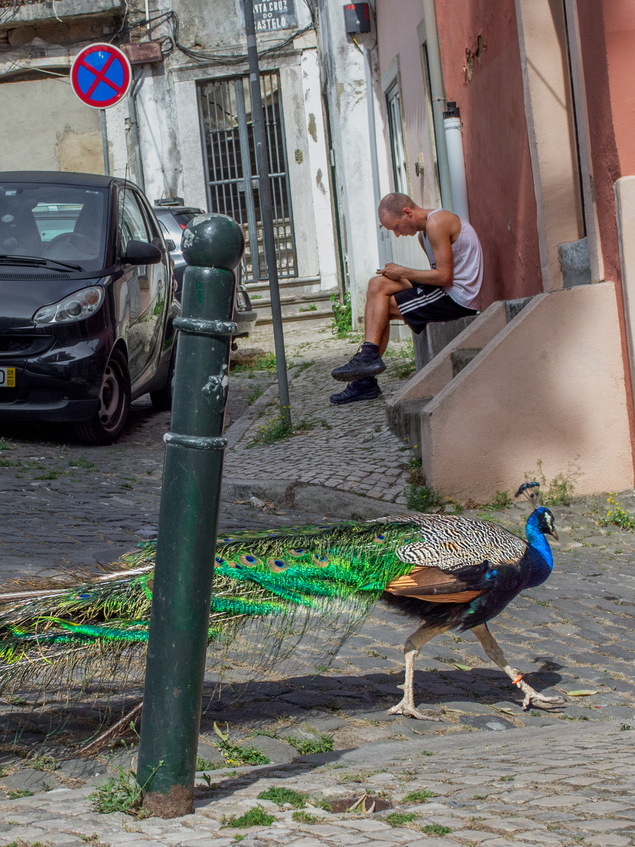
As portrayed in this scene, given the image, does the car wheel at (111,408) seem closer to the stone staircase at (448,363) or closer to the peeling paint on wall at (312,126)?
the stone staircase at (448,363)

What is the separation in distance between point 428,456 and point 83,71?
22.7 feet

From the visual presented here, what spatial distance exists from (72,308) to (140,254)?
846 mm

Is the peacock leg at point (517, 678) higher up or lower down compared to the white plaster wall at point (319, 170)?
lower down

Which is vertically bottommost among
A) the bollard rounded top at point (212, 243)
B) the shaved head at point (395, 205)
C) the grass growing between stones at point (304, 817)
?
the grass growing between stones at point (304, 817)

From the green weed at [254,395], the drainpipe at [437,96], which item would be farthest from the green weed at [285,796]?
the green weed at [254,395]

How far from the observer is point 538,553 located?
12.4ft

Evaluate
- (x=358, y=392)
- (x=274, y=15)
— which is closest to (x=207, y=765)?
(x=358, y=392)

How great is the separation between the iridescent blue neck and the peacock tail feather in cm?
52

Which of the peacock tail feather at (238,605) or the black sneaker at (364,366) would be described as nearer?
the peacock tail feather at (238,605)

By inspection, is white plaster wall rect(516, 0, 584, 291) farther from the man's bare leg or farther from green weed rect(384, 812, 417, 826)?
green weed rect(384, 812, 417, 826)

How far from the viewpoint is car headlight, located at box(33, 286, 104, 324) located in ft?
26.2

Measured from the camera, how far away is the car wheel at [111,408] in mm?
8547

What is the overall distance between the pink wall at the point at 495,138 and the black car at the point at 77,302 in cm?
298

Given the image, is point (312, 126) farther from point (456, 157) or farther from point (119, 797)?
point (119, 797)
